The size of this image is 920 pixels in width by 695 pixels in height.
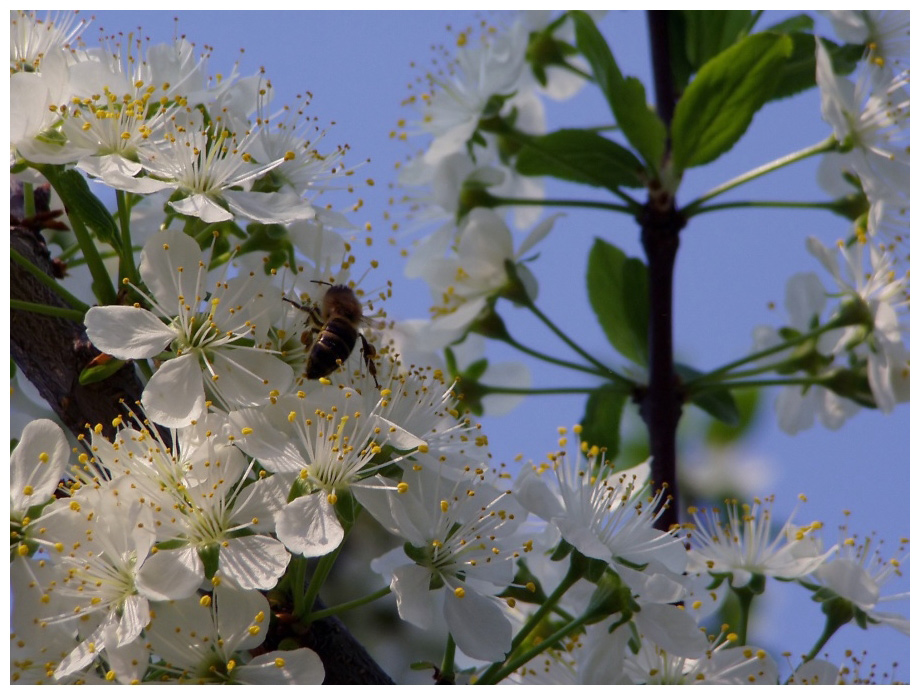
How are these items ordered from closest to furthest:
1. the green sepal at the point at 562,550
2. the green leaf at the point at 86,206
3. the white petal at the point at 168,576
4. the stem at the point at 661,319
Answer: the white petal at the point at 168,576 → the green leaf at the point at 86,206 → the green sepal at the point at 562,550 → the stem at the point at 661,319

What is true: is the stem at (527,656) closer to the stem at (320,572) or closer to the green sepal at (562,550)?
the green sepal at (562,550)

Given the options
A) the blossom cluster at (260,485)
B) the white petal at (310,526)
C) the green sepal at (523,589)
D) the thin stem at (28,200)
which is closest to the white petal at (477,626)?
the blossom cluster at (260,485)

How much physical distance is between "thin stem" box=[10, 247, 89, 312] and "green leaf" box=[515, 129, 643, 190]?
1.18 meters

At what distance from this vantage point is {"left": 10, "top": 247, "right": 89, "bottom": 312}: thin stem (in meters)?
1.64

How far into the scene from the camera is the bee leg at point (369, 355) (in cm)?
182

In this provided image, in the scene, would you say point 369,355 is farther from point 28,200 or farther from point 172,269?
point 28,200

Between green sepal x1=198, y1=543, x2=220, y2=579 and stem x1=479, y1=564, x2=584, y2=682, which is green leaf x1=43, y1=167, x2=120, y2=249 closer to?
green sepal x1=198, y1=543, x2=220, y2=579

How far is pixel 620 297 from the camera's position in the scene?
2613mm

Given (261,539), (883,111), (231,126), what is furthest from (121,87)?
(883,111)

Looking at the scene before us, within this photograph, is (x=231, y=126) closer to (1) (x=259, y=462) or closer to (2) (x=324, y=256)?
(2) (x=324, y=256)

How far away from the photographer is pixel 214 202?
5.74 feet

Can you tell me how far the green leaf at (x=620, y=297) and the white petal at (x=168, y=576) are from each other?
1.36 m

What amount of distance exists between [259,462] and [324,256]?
0.51 m
